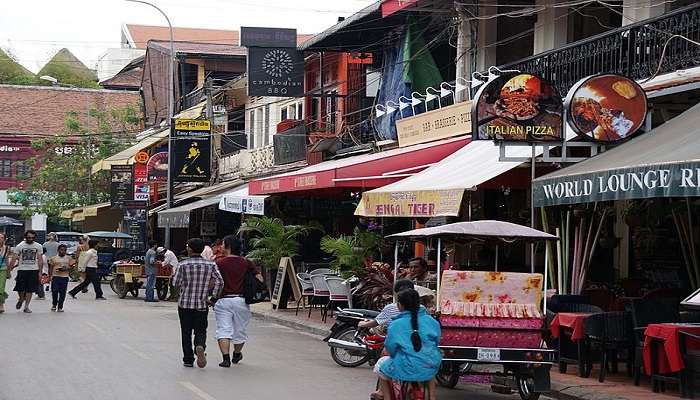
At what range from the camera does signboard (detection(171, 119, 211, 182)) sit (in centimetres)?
3944

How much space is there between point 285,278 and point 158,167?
17403 mm

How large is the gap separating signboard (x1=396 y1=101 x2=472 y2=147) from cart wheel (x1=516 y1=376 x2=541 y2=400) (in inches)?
367

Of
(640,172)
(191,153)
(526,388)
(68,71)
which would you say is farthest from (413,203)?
(68,71)

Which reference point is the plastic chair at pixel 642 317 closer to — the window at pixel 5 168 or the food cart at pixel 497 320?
→ the food cart at pixel 497 320

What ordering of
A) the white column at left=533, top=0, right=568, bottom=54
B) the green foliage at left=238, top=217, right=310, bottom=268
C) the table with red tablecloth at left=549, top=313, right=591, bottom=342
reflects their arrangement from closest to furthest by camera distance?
the table with red tablecloth at left=549, top=313, right=591, bottom=342
the white column at left=533, top=0, right=568, bottom=54
the green foliage at left=238, top=217, right=310, bottom=268

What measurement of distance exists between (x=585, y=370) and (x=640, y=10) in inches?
270

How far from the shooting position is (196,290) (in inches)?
591

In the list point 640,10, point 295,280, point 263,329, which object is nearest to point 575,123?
point 640,10

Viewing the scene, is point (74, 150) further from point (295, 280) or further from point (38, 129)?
point (295, 280)

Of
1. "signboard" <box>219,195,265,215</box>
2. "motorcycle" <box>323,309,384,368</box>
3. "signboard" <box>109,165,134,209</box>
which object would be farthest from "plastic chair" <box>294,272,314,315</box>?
"signboard" <box>109,165,134,209</box>

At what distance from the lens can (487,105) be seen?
656 inches

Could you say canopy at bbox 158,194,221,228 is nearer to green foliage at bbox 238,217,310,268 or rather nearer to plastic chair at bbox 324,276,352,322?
green foliage at bbox 238,217,310,268

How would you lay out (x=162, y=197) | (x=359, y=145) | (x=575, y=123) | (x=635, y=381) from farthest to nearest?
(x=162, y=197)
(x=359, y=145)
(x=575, y=123)
(x=635, y=381)

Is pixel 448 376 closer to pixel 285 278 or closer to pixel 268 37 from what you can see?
pixel 285 278
